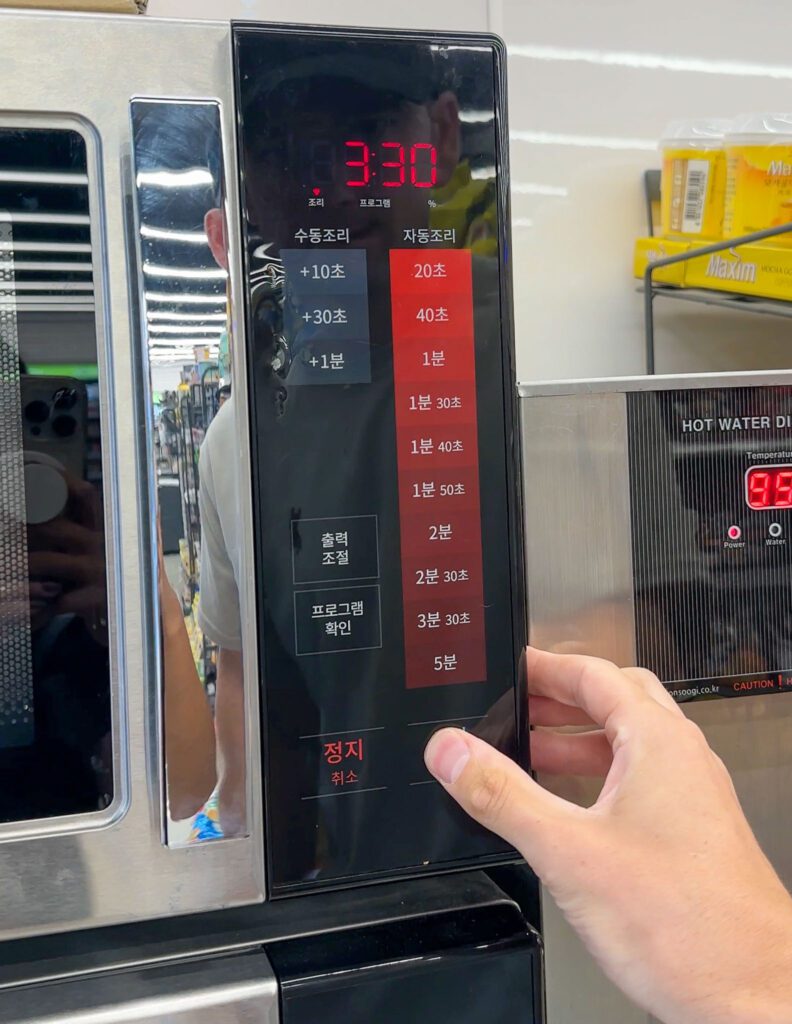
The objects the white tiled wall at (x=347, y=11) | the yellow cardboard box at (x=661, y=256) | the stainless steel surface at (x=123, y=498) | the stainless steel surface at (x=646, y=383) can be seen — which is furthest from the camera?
the yellow cardboard box at (x=661, y=256)

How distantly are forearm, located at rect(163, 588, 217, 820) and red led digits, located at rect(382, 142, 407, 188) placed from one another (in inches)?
9.4

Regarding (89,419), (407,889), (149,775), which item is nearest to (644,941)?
(407,889)

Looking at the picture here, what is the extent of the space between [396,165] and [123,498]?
22 cm

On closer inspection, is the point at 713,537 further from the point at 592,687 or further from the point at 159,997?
the point at 159,997

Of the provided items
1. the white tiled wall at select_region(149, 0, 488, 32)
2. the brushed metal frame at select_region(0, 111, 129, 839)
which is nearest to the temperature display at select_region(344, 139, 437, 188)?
the brushed metal frame at select_region(0, 111, 129, 839)

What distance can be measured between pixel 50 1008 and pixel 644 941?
30 cm

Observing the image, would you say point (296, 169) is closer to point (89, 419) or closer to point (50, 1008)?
point (89, 419)

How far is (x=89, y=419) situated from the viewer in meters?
0.47

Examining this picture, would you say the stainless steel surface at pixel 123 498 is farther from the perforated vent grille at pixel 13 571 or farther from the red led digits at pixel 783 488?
the red led digits at pixel 783 488

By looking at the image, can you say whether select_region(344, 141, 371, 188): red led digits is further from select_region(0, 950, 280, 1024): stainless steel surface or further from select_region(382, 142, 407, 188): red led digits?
select_region(0, 950, 280, 1024): stainless steel surface

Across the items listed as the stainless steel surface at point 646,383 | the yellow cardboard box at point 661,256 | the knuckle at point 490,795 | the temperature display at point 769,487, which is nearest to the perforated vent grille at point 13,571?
the knuckle at point 490,795

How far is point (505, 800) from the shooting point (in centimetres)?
48

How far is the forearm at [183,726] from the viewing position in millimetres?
472

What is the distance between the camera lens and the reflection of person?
47 centimetres
